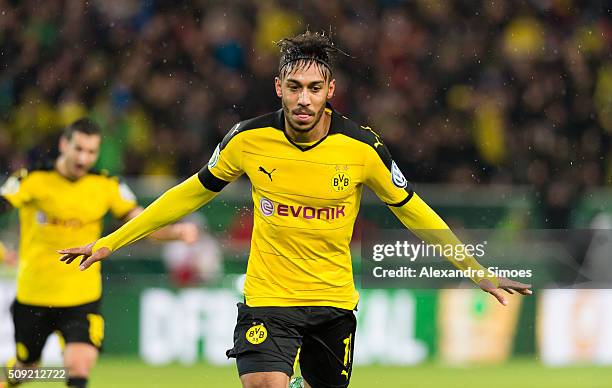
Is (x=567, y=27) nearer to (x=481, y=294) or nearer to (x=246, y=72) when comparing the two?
(x=246, y=72)

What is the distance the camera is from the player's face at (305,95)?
5871 mm

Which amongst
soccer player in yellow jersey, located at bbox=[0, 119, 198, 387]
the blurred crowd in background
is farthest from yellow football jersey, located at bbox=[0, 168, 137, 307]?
the blurred crowd in background

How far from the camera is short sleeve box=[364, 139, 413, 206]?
241 inches

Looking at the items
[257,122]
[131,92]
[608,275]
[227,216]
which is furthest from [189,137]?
[257,122]

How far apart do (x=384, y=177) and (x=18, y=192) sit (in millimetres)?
3191

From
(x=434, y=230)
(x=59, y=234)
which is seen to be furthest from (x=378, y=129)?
(x=434, y=230)

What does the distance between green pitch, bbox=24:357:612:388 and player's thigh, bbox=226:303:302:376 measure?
13.8 feet

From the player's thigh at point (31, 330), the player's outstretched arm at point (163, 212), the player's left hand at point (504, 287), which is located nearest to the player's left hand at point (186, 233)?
the player's thigh at point (31, 330)

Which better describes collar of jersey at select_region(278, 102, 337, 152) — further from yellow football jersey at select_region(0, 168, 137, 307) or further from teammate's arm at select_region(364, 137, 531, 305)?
yellow football jersey at select_region(0, 168, 137, 307)

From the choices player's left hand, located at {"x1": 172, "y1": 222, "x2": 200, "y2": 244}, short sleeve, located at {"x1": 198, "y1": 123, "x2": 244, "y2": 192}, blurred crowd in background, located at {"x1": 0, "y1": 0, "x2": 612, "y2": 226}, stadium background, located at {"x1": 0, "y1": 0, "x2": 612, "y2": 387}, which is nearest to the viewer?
short sleeve, located at {"x1": 198, "y1": 123, "x2": 244, "y2": 192}

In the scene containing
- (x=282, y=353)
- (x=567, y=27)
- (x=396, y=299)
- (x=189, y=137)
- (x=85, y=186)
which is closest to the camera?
(x=282, y=353)

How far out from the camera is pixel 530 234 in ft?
36.3

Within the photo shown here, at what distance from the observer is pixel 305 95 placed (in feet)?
19.2

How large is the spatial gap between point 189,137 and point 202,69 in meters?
1.15
